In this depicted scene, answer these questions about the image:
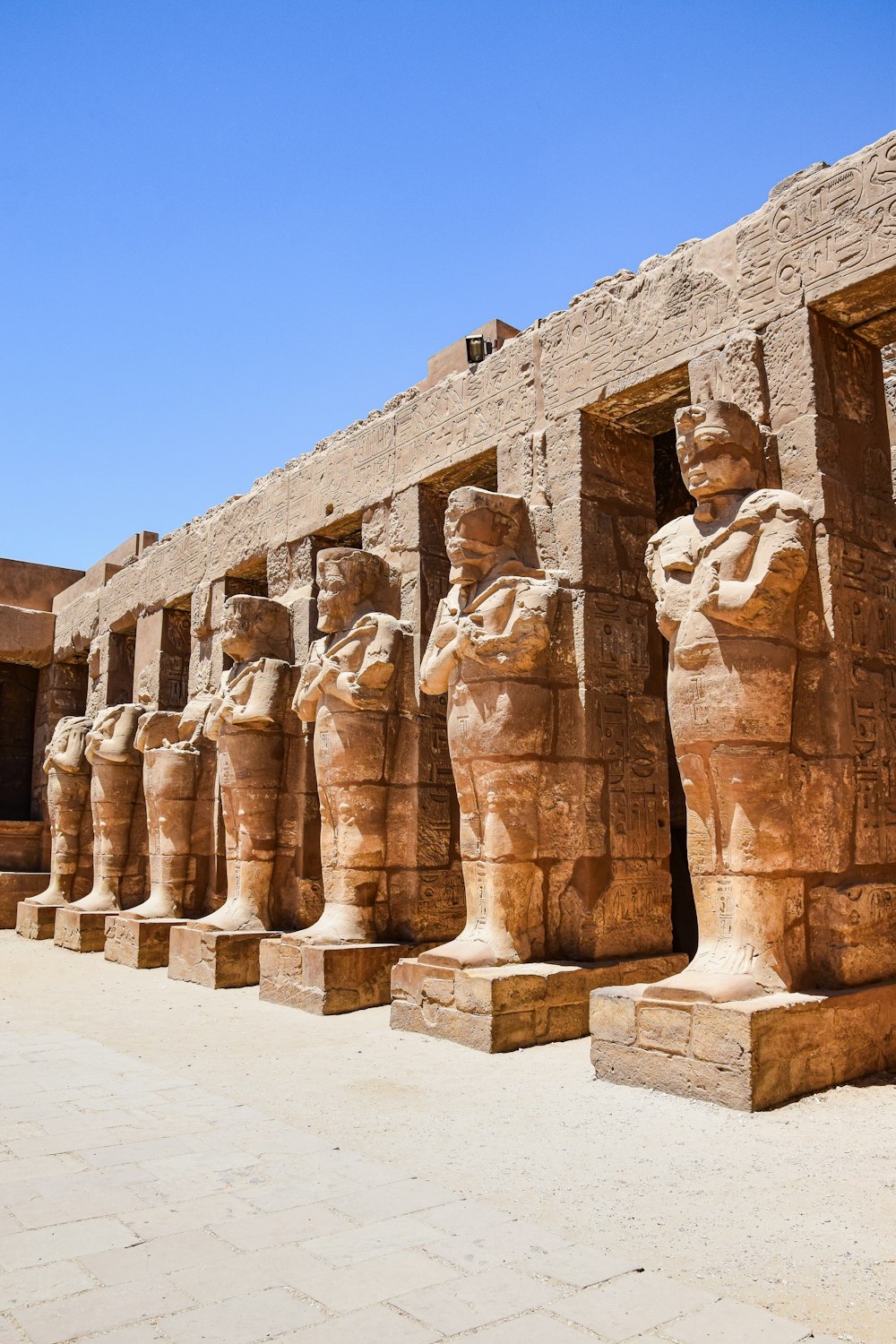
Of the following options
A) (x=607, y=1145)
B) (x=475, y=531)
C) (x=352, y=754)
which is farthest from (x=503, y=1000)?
(x=475, y=531)

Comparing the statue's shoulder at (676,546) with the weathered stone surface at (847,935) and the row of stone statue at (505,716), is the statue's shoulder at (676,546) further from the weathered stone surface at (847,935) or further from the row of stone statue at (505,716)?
the weathered stone surface at (847,935)

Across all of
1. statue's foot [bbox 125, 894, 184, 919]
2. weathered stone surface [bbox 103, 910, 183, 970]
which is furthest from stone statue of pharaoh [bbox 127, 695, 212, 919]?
weathered stone surface [bbox 103, 910, 183, 970]

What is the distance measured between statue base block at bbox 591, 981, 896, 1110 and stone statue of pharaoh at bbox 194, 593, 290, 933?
386cm

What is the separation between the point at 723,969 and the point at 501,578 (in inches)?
93.8

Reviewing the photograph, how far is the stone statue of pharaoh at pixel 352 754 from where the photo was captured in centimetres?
688

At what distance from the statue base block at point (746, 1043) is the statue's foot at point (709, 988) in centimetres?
3

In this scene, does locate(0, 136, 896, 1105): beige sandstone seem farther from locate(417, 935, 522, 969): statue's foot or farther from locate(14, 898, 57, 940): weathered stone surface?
locate(14, 898, 57, 940): weathered stone surface

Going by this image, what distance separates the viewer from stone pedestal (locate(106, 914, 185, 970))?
8734 millimetres

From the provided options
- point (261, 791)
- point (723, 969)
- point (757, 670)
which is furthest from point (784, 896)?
point (261, 791)

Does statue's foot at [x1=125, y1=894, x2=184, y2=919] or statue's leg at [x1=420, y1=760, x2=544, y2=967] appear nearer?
statue's leg at [x1=420, y1=760, x2=544, y2=967]

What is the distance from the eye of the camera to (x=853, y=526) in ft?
16.4

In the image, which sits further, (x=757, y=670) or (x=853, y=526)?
(x=853, y=526)

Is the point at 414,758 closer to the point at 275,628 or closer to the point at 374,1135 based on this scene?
the point at 275,628

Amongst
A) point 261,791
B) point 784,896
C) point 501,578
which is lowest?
point 784,896
